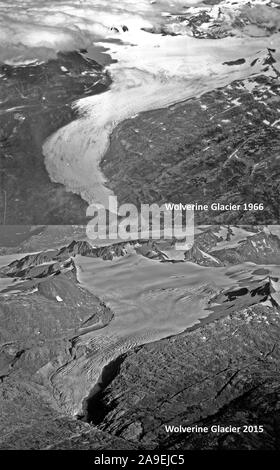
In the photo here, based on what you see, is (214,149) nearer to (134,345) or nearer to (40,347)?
(134,345)

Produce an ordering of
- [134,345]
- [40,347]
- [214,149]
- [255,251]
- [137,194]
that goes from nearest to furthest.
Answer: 1. [137,194]
2. [134,345]
3. [40,347]
4. [214,149]
5. [255,251]

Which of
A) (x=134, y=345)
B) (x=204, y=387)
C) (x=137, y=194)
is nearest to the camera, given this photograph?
(x=204, y=387)

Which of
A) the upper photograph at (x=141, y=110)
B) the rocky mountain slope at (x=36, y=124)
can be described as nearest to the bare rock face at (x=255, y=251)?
the upper photograph at (x=141, y=110)

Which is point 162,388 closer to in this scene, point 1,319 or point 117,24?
point 1,319

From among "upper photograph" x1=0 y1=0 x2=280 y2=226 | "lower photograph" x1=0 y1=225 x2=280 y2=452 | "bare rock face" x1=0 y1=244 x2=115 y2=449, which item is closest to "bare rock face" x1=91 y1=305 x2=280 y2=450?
"lower photograph" x1=0 y1=225 x2=280 y2=452

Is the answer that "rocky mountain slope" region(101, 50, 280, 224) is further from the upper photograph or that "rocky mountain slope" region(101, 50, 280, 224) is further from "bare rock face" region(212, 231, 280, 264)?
"bare rock face" region(212, 231, 280, 264)

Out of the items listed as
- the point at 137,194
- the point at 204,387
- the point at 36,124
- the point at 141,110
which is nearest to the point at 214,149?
the point at 141,110

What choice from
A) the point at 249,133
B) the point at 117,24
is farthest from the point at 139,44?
the point at 249,133
